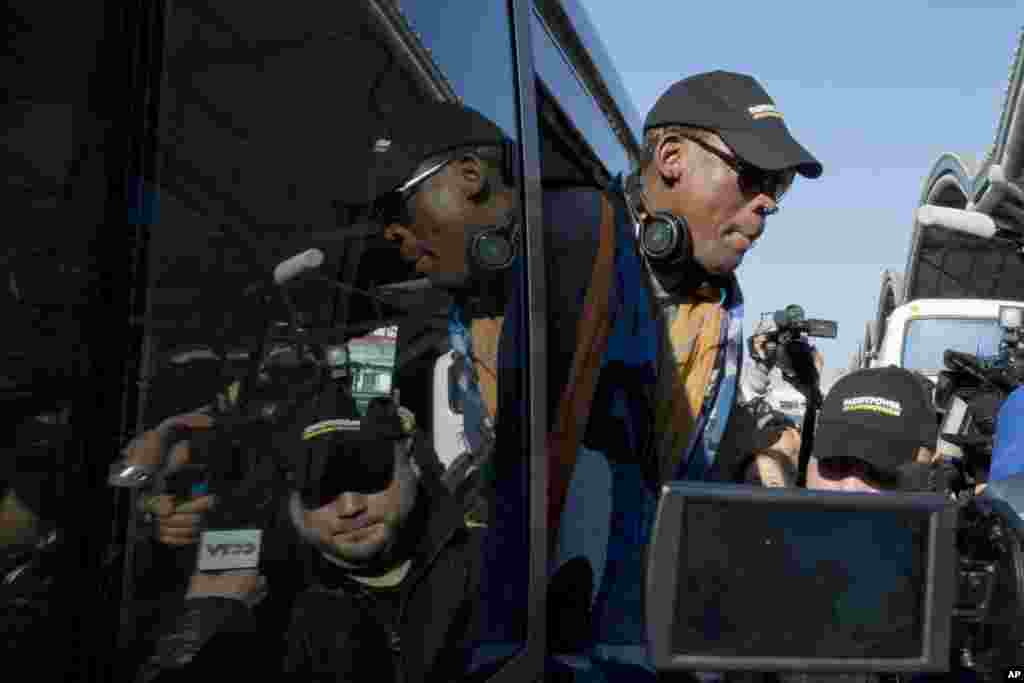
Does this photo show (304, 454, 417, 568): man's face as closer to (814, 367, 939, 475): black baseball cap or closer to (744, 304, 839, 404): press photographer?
(814, 367, 939, 475): black baseball cap

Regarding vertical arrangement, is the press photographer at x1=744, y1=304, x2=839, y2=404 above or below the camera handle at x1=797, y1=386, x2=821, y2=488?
above

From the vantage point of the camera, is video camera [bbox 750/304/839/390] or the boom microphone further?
video camera [bbox 750/304/839/390]

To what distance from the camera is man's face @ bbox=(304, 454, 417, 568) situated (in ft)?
4.99

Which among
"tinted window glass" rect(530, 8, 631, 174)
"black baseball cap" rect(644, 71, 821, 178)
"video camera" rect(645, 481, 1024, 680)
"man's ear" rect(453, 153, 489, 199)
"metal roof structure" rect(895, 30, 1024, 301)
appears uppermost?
"metal roof structure" rect(895, 30, 1024, 301)

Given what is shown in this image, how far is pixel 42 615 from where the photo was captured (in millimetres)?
1273

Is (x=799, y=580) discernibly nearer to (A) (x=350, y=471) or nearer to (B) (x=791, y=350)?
(A) (x=350, y=471)

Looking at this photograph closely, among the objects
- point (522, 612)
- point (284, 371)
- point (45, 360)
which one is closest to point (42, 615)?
point (45, 360)

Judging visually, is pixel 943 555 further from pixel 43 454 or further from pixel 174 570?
pixel 43 454

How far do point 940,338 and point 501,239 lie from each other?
38.7 ft

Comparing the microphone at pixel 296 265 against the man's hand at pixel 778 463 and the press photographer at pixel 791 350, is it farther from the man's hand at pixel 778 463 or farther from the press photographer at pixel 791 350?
the press photographer at pixel 791 350

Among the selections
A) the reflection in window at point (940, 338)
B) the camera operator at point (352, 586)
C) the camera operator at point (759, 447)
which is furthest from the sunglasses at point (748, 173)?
the reflection in window at point (940, 338)

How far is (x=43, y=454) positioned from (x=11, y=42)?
1.27 ft

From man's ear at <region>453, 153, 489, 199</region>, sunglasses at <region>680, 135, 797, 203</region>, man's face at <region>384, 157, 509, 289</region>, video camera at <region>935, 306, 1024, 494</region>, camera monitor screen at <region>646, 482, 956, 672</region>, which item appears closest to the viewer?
camera monitor screen at <region>646, 482, 956, 672</region>

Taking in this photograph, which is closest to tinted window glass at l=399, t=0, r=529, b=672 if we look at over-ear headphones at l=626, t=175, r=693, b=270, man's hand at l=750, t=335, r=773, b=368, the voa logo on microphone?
the voa logo on microphone
